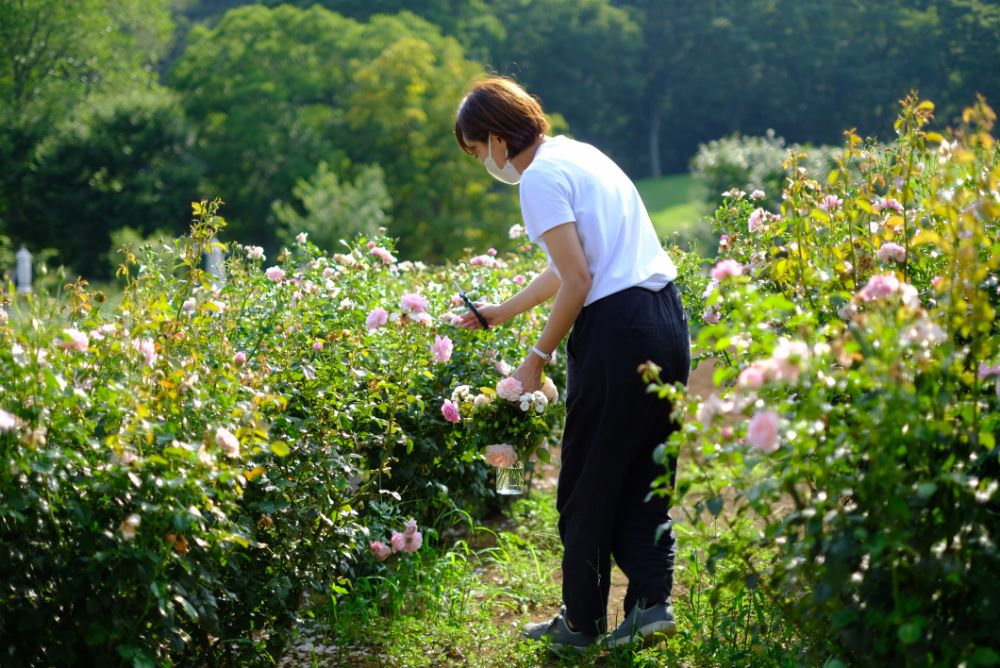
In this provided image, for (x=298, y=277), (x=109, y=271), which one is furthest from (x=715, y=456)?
(x=109, y=271)

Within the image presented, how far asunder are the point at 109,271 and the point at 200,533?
1206 inches

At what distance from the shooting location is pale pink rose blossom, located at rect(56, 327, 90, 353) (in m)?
2.22

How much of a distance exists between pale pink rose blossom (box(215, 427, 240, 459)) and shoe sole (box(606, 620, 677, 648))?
1.24 meters

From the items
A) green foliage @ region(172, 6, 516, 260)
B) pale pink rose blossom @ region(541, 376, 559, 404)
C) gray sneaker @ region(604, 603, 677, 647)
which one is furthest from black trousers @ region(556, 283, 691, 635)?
green foliage @ region(172, 6, 516, 260)

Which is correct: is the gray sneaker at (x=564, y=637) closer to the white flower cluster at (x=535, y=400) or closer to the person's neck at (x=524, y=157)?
the white flower cluster at (x=535, y=400)

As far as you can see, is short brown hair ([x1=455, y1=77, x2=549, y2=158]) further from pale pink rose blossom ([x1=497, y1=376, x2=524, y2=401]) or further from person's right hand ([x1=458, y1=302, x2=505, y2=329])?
pale pink rose blossom ([x1=497, y1=376, x2=524, y2=401])

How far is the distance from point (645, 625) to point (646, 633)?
0.02 meters

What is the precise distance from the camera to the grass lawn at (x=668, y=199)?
38.8 metres

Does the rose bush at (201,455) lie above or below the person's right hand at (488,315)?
below

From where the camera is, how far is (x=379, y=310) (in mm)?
3109

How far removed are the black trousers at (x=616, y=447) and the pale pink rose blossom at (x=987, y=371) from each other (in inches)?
33.9

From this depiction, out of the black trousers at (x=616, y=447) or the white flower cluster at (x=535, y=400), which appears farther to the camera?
the white flower cluster at (x=535, y=400)

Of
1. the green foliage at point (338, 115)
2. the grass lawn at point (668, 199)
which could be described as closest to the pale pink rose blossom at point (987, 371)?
the green foliage at point (338, 115)

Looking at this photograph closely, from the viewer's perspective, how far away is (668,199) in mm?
45688
